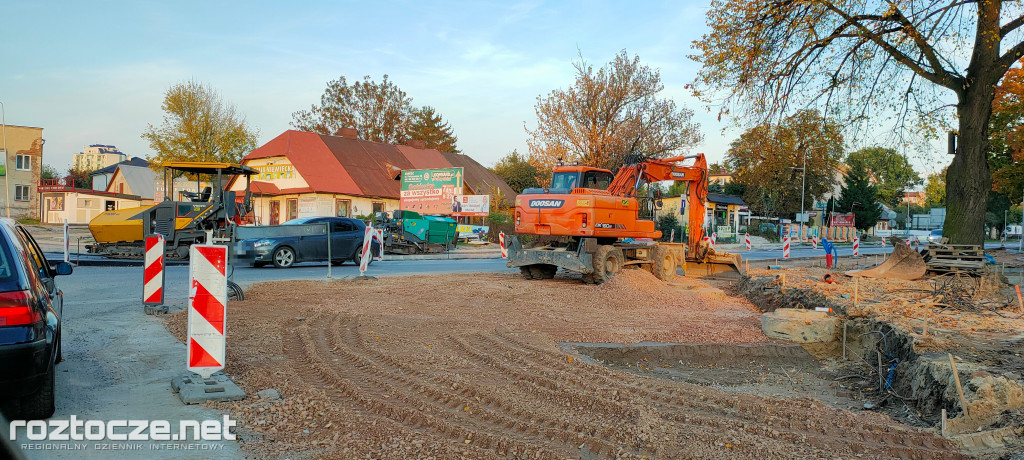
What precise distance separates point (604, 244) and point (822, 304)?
229 inches

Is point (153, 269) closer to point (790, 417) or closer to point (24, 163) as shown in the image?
point (790, 417)

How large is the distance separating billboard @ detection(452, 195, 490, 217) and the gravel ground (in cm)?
2507

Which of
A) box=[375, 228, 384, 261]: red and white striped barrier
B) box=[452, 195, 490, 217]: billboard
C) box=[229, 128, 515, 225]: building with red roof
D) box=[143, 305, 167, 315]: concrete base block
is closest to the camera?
box=[143, 305, 167, 315]: concrete base block

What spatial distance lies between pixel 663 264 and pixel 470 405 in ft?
44.9

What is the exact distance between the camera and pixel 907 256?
1530cm

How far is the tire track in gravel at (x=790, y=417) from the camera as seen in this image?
4.90 meters

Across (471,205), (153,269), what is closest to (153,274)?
(153,269)

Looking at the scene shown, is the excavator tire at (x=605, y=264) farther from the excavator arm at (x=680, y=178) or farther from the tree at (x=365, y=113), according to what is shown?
the tree at (x=365, y=113)

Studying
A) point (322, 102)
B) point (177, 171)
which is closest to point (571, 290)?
point (177, 171)

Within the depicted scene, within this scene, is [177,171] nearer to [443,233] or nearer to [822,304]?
[443,233]

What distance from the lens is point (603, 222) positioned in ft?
52.2

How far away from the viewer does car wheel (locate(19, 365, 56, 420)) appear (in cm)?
470

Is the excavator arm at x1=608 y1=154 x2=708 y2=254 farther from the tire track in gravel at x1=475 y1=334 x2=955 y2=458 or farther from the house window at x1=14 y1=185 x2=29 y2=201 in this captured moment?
the house window at x1=14 y1=185 x2=29 y2=201

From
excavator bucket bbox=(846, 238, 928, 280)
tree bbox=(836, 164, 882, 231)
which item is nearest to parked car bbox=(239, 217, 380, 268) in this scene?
excavator bucket bbox=(846, 238, 928, 280)
